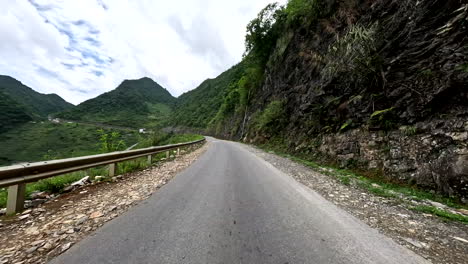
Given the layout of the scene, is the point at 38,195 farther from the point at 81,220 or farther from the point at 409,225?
the point at 409,225

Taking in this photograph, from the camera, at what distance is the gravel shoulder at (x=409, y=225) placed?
7.46 feet

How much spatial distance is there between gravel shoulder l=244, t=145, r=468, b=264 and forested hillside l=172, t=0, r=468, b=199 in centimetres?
180

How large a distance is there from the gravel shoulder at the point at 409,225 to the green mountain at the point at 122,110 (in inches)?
3781

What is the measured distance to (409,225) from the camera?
2.96 m

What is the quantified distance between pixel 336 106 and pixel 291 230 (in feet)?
30.8

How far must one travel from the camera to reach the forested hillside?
492 centimetres

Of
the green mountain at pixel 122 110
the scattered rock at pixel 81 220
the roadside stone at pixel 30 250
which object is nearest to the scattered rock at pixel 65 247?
the roadside stone at pixel 30 250

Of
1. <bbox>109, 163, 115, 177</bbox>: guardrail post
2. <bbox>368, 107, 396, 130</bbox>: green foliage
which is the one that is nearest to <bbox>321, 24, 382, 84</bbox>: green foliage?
<bbox>368, 107, 396, 130</bbox>: green foliage

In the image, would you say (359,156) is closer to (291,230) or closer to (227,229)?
(291,230)

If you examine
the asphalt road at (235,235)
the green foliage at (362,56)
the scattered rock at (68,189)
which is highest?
the green foliage at (362,56)

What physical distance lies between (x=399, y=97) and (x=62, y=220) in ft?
34.6

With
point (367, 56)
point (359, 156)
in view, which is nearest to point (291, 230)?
point (359, 156)

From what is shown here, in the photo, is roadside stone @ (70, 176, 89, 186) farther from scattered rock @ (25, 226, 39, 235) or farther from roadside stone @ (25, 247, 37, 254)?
roadside stone @ (25, 247, 37, 254)

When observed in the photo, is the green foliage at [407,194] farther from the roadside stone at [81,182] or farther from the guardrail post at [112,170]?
the roadside stone at [81,182]
